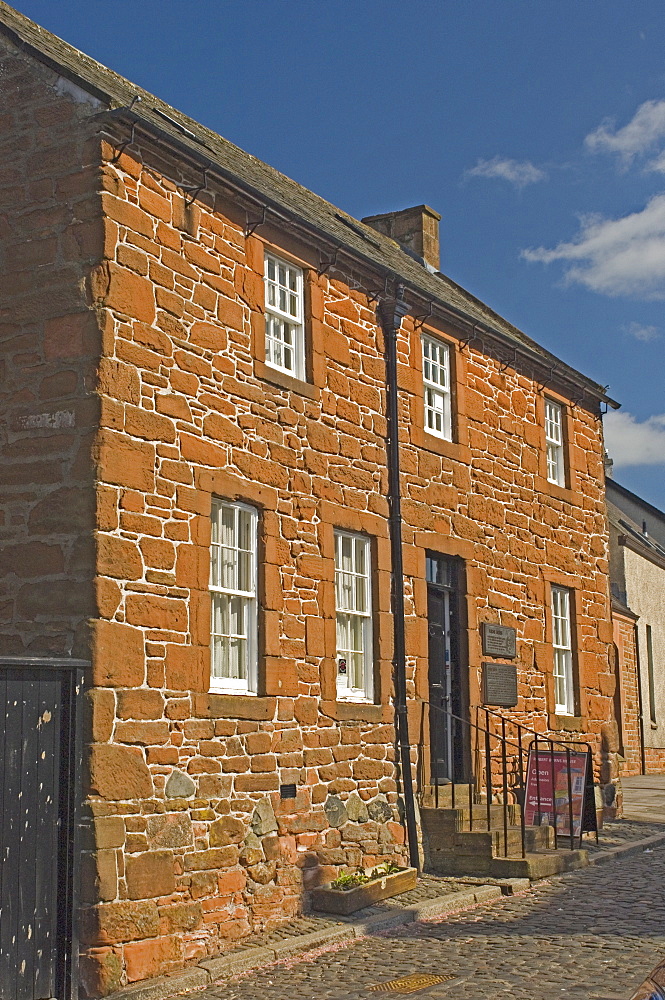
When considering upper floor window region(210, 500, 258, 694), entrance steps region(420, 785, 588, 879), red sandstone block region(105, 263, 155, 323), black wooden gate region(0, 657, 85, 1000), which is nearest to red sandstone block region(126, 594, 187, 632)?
upper floor window region(210, 500, 258, 694)

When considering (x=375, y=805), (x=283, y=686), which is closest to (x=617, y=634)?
(x=375, y=805)

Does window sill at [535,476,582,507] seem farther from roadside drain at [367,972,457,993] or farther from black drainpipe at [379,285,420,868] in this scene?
roadside drain at [367,972,457,993]

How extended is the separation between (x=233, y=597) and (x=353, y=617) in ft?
7.60

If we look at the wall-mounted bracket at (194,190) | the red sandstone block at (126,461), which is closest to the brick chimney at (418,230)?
the wall-mounted bracket at (194,190)

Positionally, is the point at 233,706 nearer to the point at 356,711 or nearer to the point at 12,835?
the point at 356,711

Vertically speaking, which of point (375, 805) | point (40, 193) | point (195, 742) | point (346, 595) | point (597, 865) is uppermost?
point (40, 193)

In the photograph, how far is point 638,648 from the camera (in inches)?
1145

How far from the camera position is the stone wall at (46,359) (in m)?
9.86

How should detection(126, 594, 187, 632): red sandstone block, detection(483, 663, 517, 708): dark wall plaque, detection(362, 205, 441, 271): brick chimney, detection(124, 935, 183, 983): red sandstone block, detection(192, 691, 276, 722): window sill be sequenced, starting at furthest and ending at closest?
detection(362, 205, 441, 271): brick chimney < detection(483, 663, 517, 708): dark wall plaque < detection(192, 691, 276, 722): window sill < detection(126, 594, 187, 632): red sandstone block < detection(124, 935, 183, 983): red sandstone block

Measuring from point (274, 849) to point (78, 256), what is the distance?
5.74m

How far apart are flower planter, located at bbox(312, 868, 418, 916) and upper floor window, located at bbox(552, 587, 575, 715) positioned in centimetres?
611

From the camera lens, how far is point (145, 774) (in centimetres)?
981

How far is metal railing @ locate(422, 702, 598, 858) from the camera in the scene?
1443cm

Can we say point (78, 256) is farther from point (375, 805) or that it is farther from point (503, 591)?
point (503, 591)
